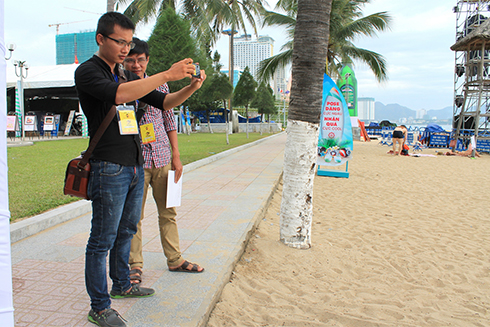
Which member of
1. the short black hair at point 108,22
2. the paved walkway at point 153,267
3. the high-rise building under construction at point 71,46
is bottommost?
the paved walkway at point 153,267

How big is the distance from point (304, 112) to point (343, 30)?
15259mm

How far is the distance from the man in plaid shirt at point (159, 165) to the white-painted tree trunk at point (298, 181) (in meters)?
1.33

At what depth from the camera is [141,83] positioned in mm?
1794

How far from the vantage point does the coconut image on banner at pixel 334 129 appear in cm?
869

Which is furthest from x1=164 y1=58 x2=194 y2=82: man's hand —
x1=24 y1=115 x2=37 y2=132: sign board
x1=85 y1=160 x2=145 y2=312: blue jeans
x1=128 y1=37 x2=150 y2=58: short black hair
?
x1=24 y1=115 x2=37 y2=132: sign board

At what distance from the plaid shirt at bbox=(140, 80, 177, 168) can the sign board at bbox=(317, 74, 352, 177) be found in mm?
6346

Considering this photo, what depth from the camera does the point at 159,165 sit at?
9.23 feet

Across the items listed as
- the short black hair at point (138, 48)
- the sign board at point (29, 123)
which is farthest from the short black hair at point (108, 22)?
the sign board at point (29, 123)

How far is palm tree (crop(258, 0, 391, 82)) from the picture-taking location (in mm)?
16750

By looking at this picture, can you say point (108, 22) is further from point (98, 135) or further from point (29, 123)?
point (29, 123)

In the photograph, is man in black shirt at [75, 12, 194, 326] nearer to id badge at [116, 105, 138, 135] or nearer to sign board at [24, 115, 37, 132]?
id badge at [116, 105, 138, 135]

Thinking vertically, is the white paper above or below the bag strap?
below

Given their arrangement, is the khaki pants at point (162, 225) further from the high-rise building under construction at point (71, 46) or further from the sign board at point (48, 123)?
the high-rise building under construction at point (71, 46)

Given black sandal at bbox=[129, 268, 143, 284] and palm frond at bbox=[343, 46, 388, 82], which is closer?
black sandal at bbox=[129, 268, 143, 284]
